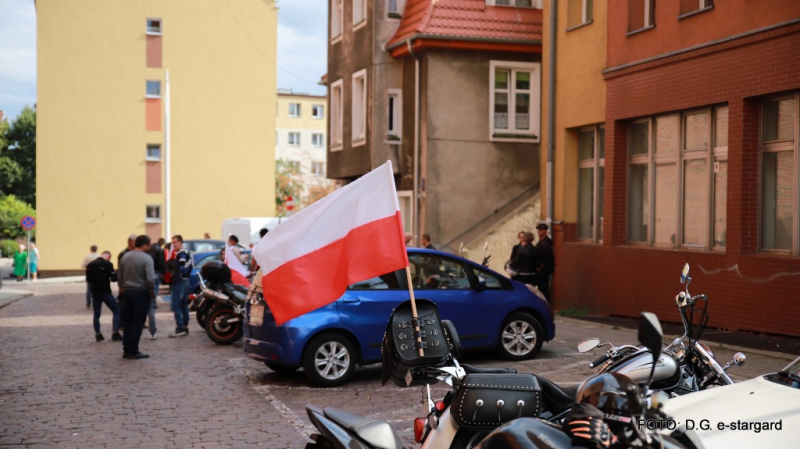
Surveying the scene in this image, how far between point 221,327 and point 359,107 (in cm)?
1488

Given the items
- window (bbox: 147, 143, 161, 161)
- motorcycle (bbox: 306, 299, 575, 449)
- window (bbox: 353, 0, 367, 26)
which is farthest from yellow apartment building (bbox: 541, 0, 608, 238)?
window (bbox: 147, 143, 161, 161)

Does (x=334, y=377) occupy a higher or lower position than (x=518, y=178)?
lower

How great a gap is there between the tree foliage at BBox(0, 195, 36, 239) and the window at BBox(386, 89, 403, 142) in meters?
46.3

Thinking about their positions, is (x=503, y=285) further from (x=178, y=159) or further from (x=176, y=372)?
(x=178, y=159)

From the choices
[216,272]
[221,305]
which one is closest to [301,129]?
[216,272]

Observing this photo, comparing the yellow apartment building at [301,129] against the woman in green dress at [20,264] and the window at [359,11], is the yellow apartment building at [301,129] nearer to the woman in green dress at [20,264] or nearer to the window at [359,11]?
the woman in green dress at [20,264]

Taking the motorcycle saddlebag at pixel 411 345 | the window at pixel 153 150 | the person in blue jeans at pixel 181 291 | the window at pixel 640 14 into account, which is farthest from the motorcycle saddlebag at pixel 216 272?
the window at pixel 153 150

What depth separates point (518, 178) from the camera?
26391 mm

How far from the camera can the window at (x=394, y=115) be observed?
1095 inches

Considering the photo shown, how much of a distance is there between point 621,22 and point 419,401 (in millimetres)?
10637

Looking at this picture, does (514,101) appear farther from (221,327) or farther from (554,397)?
(554,397)

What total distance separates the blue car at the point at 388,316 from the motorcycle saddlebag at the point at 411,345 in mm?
6168

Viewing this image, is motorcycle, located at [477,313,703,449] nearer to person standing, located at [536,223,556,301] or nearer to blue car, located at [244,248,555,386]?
blue car, located at [244,248,555,386]

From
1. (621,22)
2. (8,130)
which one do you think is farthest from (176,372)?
(8,130)
